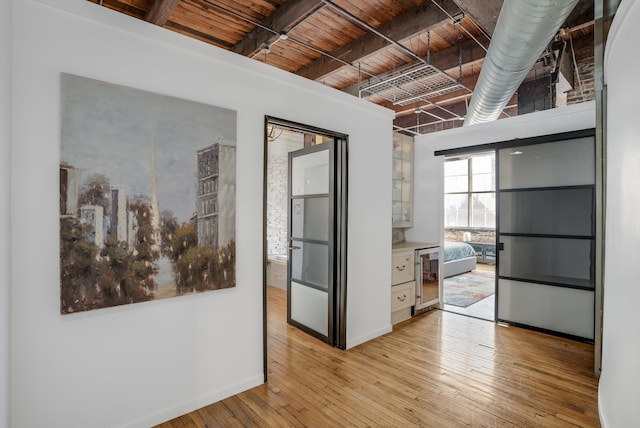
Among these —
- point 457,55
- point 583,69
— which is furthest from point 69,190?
point 583,69

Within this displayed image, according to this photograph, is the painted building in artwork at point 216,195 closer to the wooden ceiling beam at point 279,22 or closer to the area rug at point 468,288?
the wooden ceiling beam at point 279,22

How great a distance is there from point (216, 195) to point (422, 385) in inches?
85.1

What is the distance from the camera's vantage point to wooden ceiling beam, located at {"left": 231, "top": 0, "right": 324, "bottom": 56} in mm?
2773

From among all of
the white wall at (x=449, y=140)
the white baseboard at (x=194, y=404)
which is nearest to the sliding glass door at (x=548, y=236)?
the white wall at (x=449, y=140)

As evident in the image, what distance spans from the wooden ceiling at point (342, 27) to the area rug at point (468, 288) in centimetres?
317

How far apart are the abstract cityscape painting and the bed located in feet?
18.3

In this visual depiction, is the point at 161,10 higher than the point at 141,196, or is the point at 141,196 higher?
the point at 161,10

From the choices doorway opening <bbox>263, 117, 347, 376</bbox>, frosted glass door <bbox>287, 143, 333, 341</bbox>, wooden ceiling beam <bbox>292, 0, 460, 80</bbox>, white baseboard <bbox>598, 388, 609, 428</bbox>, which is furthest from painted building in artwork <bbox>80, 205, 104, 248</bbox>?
white baseboard <bbox>598, 388, 609, 428</bbox>

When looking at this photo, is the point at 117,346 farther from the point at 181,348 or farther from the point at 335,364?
the point at 335,364

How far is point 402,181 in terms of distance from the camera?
4.88 meters

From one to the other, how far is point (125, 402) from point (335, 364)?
65.2 inches

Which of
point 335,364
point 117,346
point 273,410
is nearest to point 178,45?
point 117,346

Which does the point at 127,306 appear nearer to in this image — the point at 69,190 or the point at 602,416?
the point at 69,190

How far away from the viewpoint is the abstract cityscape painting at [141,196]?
1769 mm
